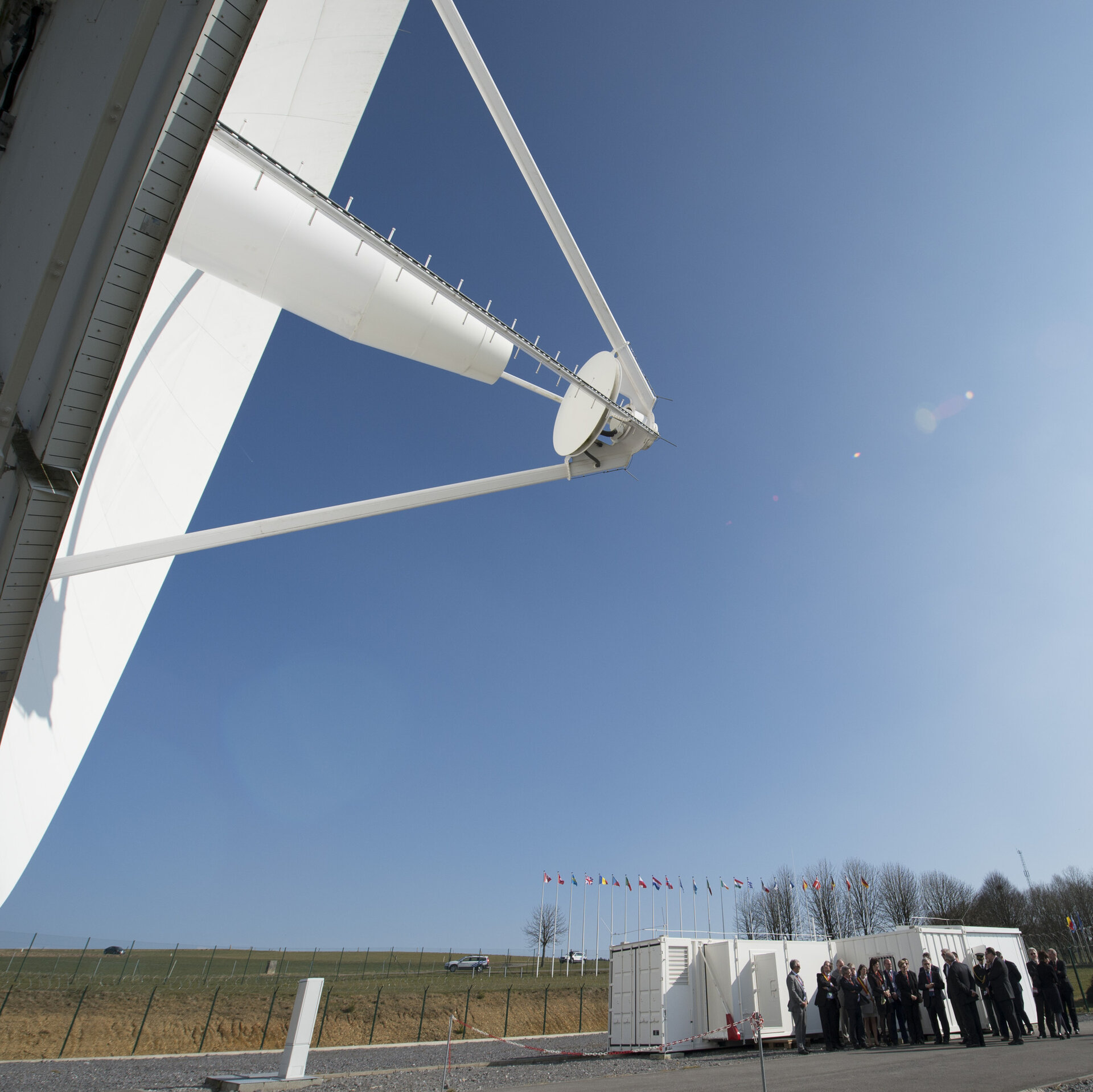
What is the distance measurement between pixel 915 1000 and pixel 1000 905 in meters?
65.5

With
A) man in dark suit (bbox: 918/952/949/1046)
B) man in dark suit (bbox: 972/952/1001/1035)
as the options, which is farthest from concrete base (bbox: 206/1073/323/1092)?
man in dark suit (bbox: 972/952/1001/1035)

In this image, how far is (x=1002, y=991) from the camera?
37.2ft

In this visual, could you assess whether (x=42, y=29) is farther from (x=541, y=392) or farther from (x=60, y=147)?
(x=541, y=392)

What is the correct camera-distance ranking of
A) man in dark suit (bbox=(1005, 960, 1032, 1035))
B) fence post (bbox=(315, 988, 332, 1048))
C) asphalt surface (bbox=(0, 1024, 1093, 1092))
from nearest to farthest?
asphalt surface (bbox=(0, 1024, 1093, 1092)) < man in dark suit (bbox=(1005, 960, 1032, 1035)) < fence post (bbox=(315, 988, 332, 1048))

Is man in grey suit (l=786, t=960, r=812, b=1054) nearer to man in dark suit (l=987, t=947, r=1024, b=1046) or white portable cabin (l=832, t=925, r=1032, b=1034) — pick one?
man in dark suit (l=987, t=947, r=1024, b=1046)

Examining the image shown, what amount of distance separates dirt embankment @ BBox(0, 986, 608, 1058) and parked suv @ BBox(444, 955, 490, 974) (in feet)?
67.5

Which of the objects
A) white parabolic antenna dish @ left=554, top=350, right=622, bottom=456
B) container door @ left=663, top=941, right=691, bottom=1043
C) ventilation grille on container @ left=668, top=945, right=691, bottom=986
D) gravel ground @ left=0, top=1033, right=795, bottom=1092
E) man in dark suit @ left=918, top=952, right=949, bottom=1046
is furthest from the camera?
ventilation grille on container @ left=668, top=945, right=691, bottom=986

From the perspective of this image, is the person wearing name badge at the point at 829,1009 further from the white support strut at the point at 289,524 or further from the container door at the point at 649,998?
the white support strut at the point at 289,524

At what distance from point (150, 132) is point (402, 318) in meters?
4.97

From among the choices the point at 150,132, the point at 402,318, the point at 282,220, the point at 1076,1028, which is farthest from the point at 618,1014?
the point at 150,132

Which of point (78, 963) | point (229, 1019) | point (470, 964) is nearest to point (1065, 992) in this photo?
point (229, 1019)

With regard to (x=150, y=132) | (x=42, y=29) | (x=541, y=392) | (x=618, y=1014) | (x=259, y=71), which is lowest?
(x=618, y=1014)

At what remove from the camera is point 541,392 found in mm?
10266

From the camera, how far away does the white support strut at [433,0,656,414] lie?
838 centimetres
